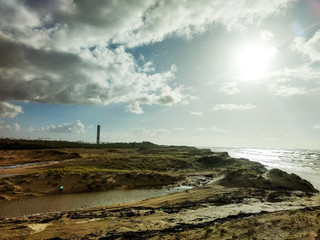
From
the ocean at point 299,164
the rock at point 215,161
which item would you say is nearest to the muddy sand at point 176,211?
the ocean at point 299,164

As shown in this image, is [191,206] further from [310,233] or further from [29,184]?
[29,184]

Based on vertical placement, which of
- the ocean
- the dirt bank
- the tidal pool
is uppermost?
the dirt bank

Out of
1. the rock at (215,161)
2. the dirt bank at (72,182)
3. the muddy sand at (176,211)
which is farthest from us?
the rock at (215,161)

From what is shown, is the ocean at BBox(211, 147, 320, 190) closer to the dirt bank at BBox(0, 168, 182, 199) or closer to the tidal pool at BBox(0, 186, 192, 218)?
the dirt bank at BBox(0, 168, 182, 199)

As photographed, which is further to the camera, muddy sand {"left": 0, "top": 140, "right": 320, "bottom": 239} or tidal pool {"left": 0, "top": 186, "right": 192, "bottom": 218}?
tidal pool {"left": 0, "top": 186, "right": 192, "bottom": 218}

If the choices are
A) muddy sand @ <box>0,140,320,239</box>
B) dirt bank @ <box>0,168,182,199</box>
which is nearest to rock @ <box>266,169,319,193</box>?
muddy sand @ <box>0,140,320,239</box>

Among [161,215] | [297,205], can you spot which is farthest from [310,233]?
[297,205]

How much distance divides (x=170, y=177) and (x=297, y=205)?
13.2 meters

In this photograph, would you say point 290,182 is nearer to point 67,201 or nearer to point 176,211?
point 176,211

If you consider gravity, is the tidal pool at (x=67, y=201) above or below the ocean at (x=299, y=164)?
above

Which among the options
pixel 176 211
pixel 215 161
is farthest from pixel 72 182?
pixel 215 161

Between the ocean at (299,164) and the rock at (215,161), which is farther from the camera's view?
the rock at (215,161)

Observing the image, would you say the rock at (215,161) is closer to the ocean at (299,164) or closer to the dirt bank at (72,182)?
the ocean at (299,164)

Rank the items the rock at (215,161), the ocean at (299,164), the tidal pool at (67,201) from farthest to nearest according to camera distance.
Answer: the rock at (215,161) → the ocean at (299,164) → the tidal pool at (67,201)
